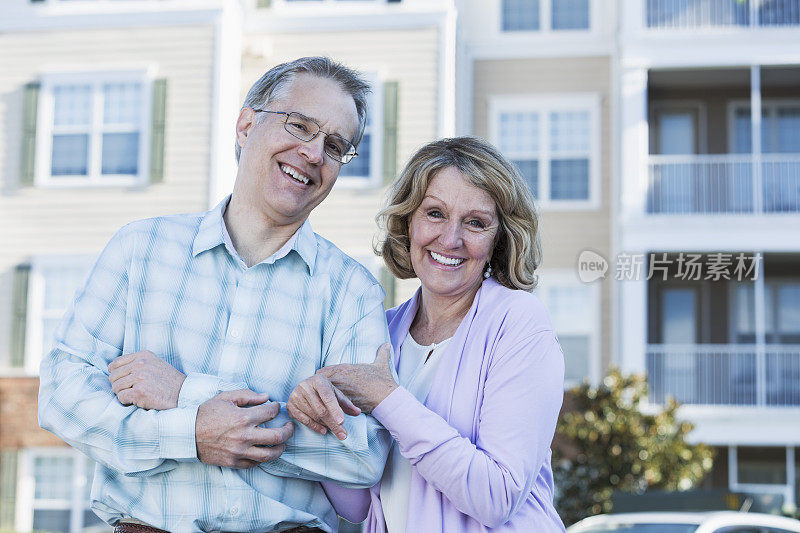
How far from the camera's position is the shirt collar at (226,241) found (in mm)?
3027

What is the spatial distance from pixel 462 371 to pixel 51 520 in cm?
1605

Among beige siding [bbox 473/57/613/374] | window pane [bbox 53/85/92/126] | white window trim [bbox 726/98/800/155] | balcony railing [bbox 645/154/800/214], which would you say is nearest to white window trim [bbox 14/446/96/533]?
window pane [bbox 53/85/92/126]

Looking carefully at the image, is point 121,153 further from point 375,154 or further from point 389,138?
point 389,138

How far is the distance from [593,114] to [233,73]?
22.3 feet

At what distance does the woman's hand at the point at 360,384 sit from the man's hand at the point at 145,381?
0.43 meters

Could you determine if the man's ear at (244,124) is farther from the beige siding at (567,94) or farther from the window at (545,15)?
the window at (545,15)

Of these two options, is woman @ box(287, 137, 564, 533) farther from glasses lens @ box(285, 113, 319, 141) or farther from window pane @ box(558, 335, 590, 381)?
window pane @ box(558, 335, 590, 381)

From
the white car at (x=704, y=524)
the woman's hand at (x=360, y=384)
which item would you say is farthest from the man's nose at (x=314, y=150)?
the white car at (x=704, y=524)

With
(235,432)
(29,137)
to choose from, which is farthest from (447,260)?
(29,137)

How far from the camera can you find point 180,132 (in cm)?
1698

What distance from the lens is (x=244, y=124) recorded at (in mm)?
3256

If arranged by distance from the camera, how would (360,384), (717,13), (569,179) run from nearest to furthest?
(360,384), (717,13), (569,179)

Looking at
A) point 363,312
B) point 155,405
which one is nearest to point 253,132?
point 363,312

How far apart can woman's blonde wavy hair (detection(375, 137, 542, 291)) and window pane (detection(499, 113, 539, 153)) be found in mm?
15509
